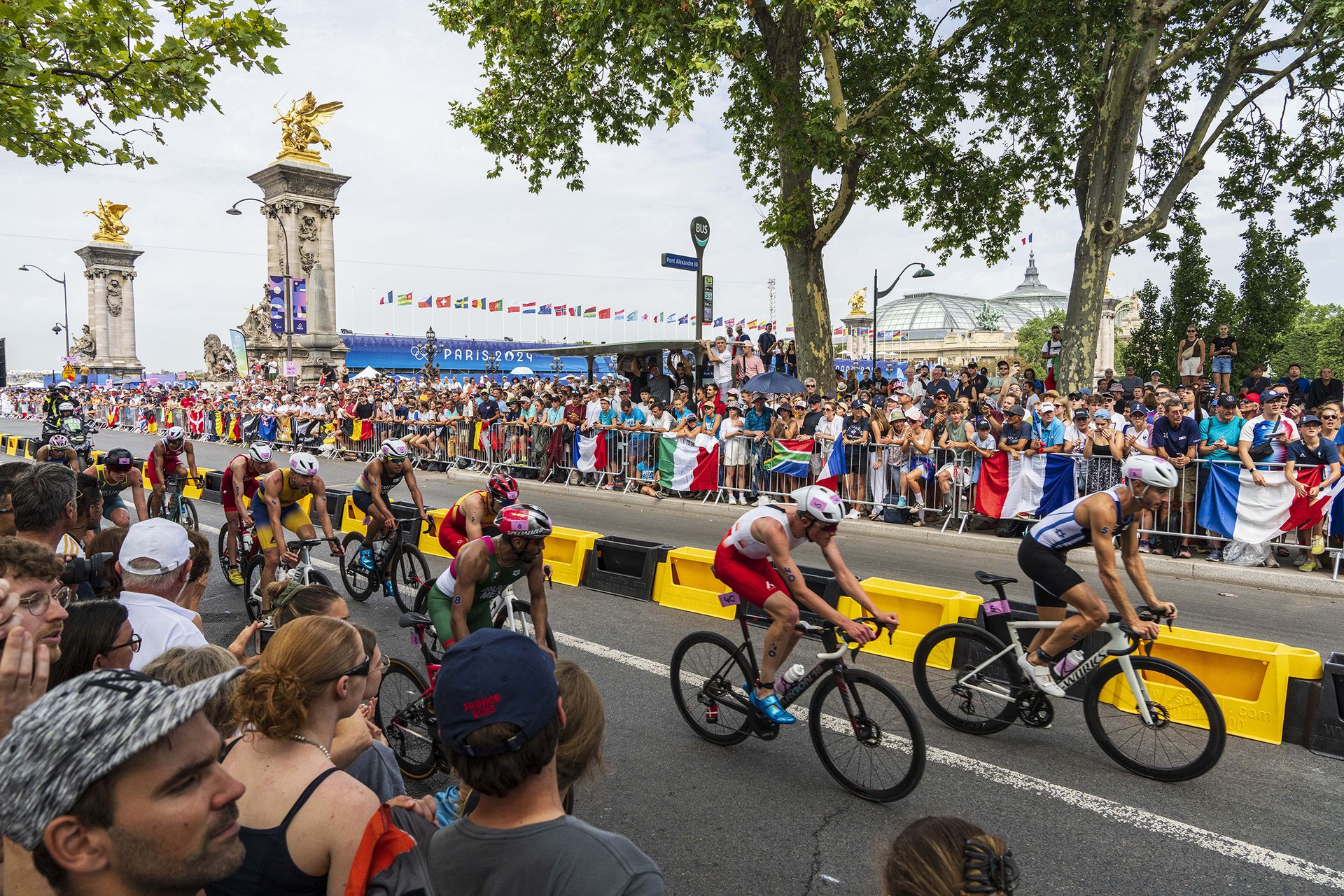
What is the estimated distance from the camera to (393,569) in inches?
331

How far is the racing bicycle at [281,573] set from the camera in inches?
282

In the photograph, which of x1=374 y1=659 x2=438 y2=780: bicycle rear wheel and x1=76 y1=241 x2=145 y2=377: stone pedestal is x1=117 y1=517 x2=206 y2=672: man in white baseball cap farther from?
x1=76 y1=241 x2=145 y2=377: stone pedestal

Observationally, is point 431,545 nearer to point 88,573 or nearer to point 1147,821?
point 88,573

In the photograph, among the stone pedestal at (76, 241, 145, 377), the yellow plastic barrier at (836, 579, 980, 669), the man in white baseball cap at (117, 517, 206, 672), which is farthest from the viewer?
the stone pedestal at (76, 241, 145, 377)

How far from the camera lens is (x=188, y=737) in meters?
1.52

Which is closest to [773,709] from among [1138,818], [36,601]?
[1138,818]

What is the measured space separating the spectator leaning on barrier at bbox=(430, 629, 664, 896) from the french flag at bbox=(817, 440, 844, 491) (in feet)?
38.3

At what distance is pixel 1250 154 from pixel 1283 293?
37.5ft

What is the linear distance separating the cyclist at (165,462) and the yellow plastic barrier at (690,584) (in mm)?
6712

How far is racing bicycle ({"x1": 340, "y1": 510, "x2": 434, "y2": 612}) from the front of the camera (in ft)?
27.5

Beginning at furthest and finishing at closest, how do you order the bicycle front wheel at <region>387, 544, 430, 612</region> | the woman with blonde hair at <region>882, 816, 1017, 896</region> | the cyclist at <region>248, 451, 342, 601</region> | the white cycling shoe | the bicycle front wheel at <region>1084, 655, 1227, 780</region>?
the bicycle front wheel at <region>387, 544, 430, 612</region>
the cyclist at <region>248, 451, 342, 601</region>
the white cycling shoe
the bicycle front wheel at <region>1084, 655, 1227, 780</region>
the woman with blonde hair at <region>882, 816, 1017, 896</region>

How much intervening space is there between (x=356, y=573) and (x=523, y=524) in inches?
185

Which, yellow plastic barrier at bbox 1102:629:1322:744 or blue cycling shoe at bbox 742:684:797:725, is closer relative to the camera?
blue cycling shoe at bbox 742:684:797:725

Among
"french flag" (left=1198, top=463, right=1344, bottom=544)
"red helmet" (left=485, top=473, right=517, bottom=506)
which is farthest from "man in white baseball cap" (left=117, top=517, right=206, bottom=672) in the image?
"french flag" (left=1198, top=463, right=1344, bottom=544)
